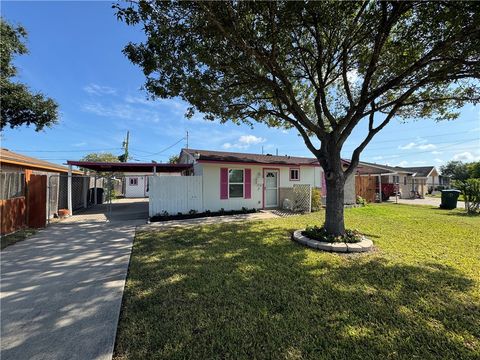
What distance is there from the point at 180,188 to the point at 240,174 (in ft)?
10.7

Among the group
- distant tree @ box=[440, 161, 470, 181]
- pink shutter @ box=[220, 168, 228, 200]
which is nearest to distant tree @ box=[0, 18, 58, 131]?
pink shutter @ box=[220, 168, 228, 200]

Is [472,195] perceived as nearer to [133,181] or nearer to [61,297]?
[61,297]

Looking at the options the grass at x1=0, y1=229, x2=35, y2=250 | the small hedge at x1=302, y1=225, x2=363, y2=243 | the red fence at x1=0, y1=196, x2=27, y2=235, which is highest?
the red fence at x1=0, y1=196, x2=27, y2=235

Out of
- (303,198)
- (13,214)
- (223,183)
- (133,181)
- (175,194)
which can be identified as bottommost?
(13,214)

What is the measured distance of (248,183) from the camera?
485 inches

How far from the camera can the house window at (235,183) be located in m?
11.9

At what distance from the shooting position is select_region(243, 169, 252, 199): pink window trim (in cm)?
1225

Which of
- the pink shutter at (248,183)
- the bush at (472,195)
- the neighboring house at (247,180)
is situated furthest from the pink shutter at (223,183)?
the bush at (472,195)

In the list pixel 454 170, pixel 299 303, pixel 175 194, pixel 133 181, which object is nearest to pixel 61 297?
pixel 299 303

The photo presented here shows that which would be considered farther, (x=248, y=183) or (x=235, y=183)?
(x=248, y=183)

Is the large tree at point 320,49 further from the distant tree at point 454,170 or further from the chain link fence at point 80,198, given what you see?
the distant tree at point 454,170

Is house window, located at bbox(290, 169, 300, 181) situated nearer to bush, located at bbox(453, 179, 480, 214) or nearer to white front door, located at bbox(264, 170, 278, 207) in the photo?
white front door, located at bbox(264, 170, 278, 207)

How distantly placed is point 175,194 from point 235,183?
316 cm

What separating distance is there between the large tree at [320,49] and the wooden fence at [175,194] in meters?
4.29
